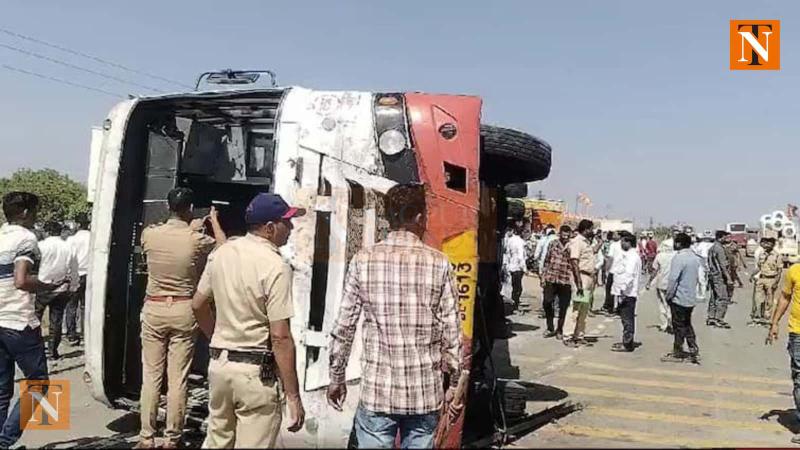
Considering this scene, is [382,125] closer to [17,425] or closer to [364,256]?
[364,256]

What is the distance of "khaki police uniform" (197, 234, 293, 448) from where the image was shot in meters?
3.69

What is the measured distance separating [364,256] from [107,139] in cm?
299

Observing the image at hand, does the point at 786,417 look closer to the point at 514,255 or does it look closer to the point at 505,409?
the point at 505,409

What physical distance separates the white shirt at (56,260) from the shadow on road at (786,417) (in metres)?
8.03

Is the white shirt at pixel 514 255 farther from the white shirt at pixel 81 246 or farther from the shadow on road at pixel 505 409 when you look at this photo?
the white shirt at pixel 81 246

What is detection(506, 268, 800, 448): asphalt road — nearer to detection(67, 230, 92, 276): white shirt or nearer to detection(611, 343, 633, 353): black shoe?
detection(611, 343, 633, 353): black shoe

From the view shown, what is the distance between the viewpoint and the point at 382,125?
473 cm

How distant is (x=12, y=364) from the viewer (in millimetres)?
5445

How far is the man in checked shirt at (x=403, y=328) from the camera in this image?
138 inches

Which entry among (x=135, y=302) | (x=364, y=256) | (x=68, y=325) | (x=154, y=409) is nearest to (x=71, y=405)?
(x=135, y=302)

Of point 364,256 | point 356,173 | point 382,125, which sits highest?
point 382,125

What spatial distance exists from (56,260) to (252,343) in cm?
637

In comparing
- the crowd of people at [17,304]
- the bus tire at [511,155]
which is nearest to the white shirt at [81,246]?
the crowd of people at [17,304]

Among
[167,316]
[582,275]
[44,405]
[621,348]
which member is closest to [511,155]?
[167,316]
